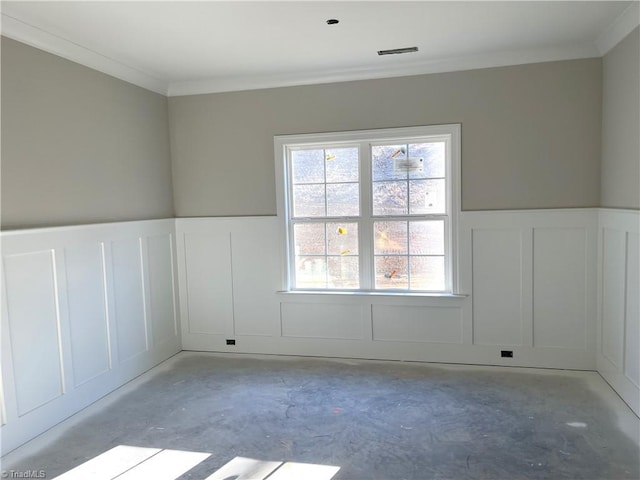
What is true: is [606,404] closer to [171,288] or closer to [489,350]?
[489,350]

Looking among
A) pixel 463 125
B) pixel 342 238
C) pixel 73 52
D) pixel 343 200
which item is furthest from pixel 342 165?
pixel 73 52

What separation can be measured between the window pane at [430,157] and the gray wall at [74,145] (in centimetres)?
244

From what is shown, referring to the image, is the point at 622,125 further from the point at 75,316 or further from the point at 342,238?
the point at 75,316

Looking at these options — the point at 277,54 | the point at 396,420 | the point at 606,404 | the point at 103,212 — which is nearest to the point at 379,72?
the point at 277,54

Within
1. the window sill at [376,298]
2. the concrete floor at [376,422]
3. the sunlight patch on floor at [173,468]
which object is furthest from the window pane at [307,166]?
the sunlight patch on floor at [173,468]

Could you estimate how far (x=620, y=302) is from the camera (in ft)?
10.4

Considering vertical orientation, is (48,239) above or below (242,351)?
above

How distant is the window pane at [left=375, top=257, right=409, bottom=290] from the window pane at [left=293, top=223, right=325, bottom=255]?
572 mm

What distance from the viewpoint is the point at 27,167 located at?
9.37 feet

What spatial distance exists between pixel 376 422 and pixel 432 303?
4.41 feet

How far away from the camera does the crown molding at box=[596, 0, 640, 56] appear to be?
2806 millimetres

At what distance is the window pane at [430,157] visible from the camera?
12.9ft

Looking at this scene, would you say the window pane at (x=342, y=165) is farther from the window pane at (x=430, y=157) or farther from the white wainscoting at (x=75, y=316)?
the white wainscoting at (x=75, y=316)

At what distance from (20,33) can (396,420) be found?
3.51m
